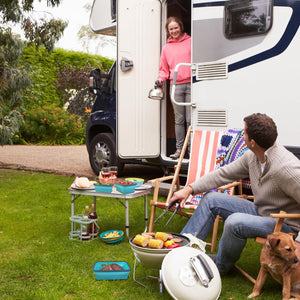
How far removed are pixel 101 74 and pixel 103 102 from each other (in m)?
0.39

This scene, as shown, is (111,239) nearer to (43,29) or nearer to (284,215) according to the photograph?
(284,215)

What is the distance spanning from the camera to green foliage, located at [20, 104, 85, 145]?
11680mm

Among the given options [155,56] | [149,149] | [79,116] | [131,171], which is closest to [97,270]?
[149,149]

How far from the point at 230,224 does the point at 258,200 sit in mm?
299

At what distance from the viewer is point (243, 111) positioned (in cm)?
454

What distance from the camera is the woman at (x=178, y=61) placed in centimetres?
531

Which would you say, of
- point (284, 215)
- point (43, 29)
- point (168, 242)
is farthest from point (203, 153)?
point (43, 29)

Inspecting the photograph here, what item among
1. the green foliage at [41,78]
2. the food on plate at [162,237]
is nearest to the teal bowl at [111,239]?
the food on plate at [162,237]

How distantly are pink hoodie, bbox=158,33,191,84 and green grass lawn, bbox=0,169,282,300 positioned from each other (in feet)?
4.90

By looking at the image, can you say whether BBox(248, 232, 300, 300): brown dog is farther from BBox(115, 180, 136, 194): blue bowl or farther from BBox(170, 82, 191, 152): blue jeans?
BBox(170, 82, 191, 152): blue jeans

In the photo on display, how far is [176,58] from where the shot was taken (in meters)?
5.30

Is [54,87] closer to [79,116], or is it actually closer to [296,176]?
[79,116]

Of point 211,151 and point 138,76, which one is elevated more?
point 138,76

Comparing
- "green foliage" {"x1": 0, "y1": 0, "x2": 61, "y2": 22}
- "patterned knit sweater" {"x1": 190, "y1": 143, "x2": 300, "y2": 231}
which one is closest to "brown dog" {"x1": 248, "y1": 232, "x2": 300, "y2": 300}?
"patterned knit sweater" {"x1": 190, "y1": 143, "x2": 300, "y2": 231}
